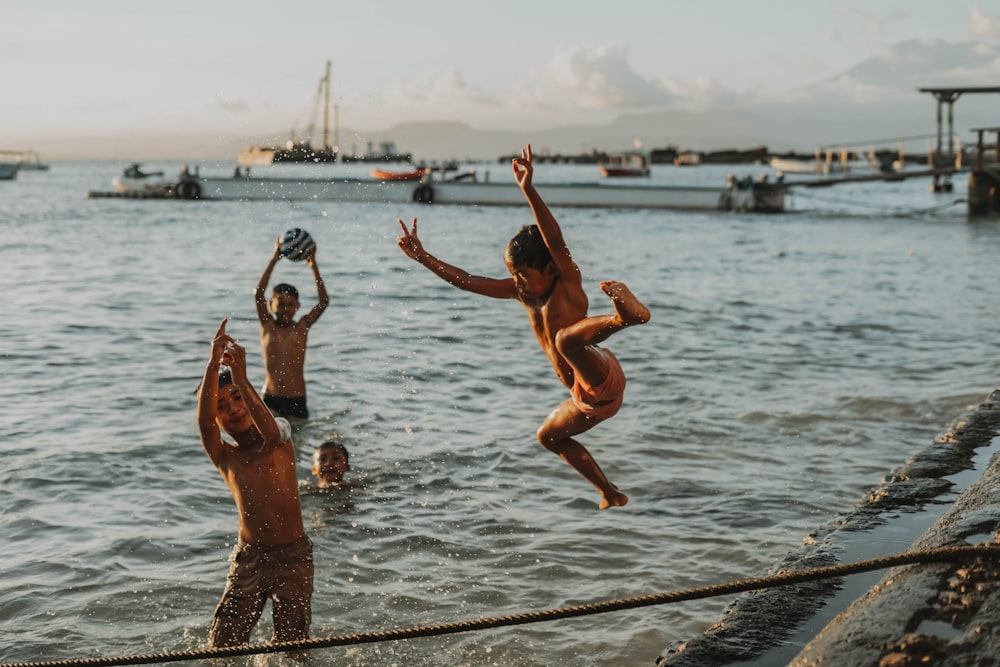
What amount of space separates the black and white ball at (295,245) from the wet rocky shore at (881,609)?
15.1 feet

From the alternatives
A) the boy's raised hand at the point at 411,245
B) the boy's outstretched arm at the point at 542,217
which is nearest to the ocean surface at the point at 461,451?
the boy's raised hand at the point at 411,245

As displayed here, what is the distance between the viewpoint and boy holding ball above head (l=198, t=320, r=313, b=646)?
576 cm

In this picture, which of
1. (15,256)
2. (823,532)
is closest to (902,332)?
(823,532)

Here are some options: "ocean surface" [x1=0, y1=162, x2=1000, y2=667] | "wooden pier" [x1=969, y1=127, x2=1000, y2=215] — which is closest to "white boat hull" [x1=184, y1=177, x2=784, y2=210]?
"wooden pier" [x1=969, y1=127, x2=1000, y2=215]

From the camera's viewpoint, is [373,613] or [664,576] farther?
[664,576]

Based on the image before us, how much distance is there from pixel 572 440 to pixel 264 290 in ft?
12.1

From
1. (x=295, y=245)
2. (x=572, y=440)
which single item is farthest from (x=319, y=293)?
(x=572, y=440)

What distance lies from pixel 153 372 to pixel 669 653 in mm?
12264

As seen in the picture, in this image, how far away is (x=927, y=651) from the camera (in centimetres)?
391

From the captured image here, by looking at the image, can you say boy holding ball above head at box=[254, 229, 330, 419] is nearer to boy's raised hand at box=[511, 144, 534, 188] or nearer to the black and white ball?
the black and white ball

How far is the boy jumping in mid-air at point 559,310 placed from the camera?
5.12 metres

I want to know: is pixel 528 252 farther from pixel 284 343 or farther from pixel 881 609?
pixel 284 343

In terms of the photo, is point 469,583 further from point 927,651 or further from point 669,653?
point 927,651

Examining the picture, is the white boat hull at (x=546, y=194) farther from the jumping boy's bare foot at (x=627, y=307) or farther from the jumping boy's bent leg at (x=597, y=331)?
the jumping boy's bare foot at (x=627, y=307)
